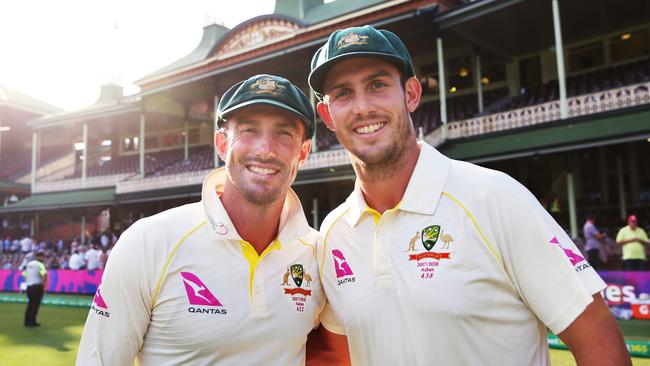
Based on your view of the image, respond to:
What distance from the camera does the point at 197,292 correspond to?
88.4 inches

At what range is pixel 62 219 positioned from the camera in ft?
109

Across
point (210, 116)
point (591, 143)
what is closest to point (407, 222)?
point (591, 143)

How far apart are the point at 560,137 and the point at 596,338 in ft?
43.8

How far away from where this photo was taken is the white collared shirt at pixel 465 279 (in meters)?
1.87

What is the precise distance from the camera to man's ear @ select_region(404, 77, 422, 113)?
2387 millimetres

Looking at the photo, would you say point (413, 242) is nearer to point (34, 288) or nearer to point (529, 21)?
point (34, 288)

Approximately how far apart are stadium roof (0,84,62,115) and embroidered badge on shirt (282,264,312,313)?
43.9 m

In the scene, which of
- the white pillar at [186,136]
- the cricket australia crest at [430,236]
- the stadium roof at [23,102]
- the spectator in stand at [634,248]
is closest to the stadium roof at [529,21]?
the spectator in stand at [634,248]

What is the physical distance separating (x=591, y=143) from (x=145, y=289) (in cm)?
1362

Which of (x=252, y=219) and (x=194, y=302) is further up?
(x=252, y=219)

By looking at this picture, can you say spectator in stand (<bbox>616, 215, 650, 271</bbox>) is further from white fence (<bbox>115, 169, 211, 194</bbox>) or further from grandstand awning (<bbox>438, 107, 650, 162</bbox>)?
white fence (<bbox>115, 169, 211, 194</bbox>)

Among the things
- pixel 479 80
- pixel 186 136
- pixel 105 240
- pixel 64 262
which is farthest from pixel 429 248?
pixel 186 136

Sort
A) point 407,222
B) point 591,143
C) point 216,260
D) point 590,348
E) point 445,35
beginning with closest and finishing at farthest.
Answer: point 590,348 < point 407,222 < point 216,260 < point 591,143 < point 445,35

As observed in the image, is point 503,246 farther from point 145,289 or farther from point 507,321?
point 145,289
